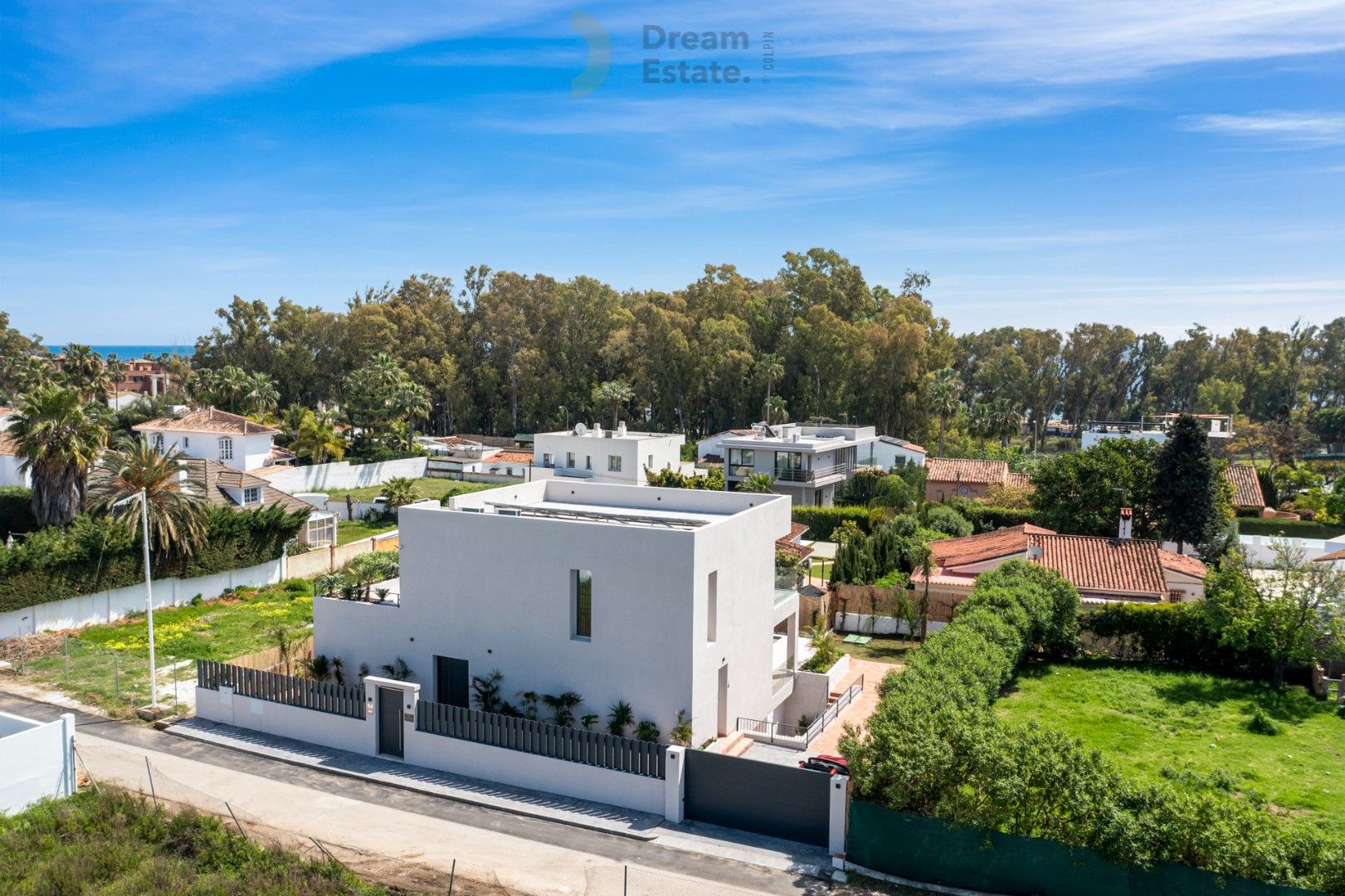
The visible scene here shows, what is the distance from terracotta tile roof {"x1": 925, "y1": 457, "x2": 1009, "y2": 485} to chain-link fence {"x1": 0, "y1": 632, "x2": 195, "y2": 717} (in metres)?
43.7

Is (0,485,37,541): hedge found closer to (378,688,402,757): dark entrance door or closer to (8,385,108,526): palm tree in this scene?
(8,385,108,526): palm tree

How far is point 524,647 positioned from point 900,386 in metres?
59.1

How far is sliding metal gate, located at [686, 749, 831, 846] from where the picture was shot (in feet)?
56.5

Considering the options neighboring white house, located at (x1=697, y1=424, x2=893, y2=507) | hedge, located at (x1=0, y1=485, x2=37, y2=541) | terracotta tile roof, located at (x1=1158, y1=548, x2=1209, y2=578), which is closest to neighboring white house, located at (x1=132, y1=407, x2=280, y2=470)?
hedge, located at (x1=0, y1=485, x2=37, y2=541)

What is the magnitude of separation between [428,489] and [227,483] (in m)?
18.7

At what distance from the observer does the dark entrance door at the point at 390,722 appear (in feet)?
70.6

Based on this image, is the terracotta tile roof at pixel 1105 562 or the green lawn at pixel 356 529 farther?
the green lawn at pixel 356 529

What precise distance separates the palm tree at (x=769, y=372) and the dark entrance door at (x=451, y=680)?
55688mm

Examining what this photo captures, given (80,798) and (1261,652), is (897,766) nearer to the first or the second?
(80,798)

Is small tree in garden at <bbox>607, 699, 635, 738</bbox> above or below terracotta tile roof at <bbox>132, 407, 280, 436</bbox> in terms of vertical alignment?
below

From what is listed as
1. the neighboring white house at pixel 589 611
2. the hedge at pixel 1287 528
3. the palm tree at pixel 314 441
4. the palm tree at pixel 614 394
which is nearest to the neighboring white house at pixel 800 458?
the palm tree at pixel 614 394

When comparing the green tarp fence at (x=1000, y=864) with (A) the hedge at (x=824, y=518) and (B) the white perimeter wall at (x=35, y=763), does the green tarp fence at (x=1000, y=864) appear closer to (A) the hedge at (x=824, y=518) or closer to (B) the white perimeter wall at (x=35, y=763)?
(B) the white perimeter wall at (x=35, y=763)

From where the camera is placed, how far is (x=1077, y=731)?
22.9 m

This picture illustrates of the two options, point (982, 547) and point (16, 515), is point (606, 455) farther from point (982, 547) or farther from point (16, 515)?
point (16, 515)
